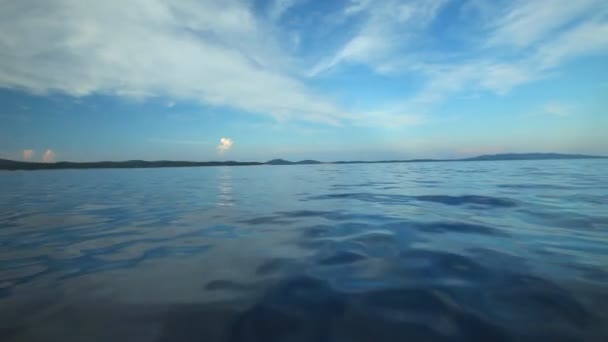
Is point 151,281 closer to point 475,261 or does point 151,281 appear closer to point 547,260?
point 475,261

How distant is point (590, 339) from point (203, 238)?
7.15m

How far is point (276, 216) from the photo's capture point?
1000 cm

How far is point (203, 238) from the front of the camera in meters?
7.19

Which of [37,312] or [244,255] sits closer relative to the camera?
[37,312]

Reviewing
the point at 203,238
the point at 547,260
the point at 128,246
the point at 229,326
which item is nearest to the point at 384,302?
the point at 229,326

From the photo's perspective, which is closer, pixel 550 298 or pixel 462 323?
pixel 462 323

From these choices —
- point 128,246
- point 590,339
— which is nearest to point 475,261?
point 590,339

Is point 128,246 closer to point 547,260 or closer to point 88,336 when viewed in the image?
point 88,336

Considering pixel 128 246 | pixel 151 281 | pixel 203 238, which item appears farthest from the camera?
pixel 203 238

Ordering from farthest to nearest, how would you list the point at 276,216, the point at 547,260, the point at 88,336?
the point at 276,216 < the point at 547,260 < the point at 88,336

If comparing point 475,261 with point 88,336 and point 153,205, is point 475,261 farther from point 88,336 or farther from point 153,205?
point 153,205

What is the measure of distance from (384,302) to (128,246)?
20.1 feet

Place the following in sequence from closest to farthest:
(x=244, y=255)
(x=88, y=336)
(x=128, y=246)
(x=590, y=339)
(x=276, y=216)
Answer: (x=590, y=339)
(x=88, y=336)
(x=244, y=255)
(x=128, y=246)
(x=276, y=216)

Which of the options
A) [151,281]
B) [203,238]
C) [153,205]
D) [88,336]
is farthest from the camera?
[153,205]
